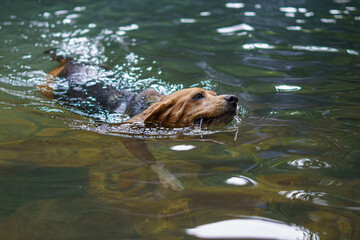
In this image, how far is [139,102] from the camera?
5.08 m

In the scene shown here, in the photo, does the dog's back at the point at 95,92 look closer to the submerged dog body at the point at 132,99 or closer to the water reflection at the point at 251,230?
the submerged dog body at the point at 132,99

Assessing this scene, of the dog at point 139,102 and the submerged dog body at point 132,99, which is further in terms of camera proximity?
the submerged dog body at point 132,99

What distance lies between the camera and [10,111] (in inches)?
192

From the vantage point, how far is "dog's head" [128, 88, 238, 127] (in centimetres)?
445

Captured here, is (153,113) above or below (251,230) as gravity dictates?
below

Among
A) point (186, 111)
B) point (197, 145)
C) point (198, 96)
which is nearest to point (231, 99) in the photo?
point (198, 96)

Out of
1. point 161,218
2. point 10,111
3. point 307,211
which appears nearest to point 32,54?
point 10,111

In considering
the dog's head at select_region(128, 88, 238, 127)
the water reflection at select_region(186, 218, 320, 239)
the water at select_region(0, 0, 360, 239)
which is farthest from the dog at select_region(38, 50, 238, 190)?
the water reflection at select_region(186, 218, 320, 239)

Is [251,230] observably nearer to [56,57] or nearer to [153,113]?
[153,113]

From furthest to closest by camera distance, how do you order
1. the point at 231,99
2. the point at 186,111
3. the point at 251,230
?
the point at 186,111, the point at 231,99, the point at 251,230

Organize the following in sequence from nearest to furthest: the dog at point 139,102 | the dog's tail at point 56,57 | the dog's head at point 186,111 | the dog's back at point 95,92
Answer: the dog at point 139,102 < the dog's head at point 186,111 < the dog's back at point 95,92 < the dog's tail at point 56,57

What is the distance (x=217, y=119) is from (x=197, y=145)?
647 millimetres

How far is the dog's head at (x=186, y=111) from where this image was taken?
4445mm

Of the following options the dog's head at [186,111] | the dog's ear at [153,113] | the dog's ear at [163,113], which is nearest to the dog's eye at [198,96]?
the dog's head at [186,111]
